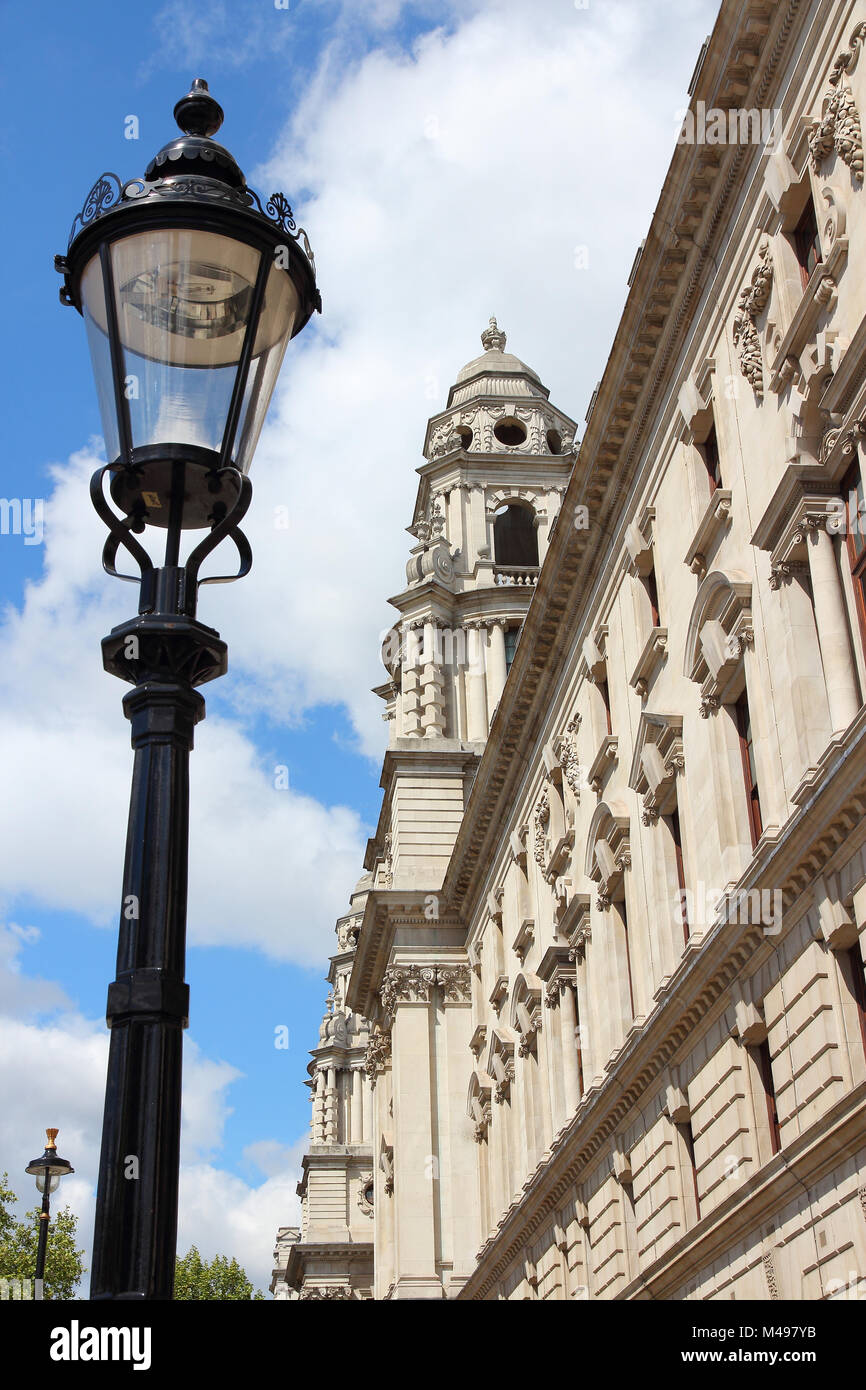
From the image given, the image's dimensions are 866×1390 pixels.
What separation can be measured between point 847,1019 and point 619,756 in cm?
1130

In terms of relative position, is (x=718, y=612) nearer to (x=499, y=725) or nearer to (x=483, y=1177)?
(x=499, y=725)

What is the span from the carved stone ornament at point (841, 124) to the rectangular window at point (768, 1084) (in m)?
10.3

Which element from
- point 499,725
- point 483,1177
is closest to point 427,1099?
point 483,1177

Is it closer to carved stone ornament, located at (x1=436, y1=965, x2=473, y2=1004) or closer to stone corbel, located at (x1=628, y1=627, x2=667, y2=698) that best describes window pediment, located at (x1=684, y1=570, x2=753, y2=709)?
stone corbel, located at (x1=628, y1=627, x2=667, y2=698)

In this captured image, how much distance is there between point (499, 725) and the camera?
118 feet

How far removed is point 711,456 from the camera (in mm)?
22578

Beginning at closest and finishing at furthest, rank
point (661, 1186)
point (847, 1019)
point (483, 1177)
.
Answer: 1. point (847, 1019)
2. point (661, 1186)
3. point (483, 1177)

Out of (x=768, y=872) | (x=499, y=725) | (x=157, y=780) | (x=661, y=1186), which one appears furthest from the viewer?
(x=499, y=725)

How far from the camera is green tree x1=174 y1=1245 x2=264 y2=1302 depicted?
307 feet

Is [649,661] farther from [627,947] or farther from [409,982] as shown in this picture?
[409,982]

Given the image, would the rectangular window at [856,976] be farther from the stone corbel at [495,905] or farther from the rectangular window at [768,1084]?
the stone corbel at [495,905]

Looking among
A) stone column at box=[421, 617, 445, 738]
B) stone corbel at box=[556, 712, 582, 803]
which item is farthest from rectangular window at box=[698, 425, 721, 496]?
stone column at box=[421, 617, 445, 738]

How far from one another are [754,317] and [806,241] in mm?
1448

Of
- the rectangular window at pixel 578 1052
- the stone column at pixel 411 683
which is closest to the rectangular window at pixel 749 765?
the rectangular window at pixel 578 1052
